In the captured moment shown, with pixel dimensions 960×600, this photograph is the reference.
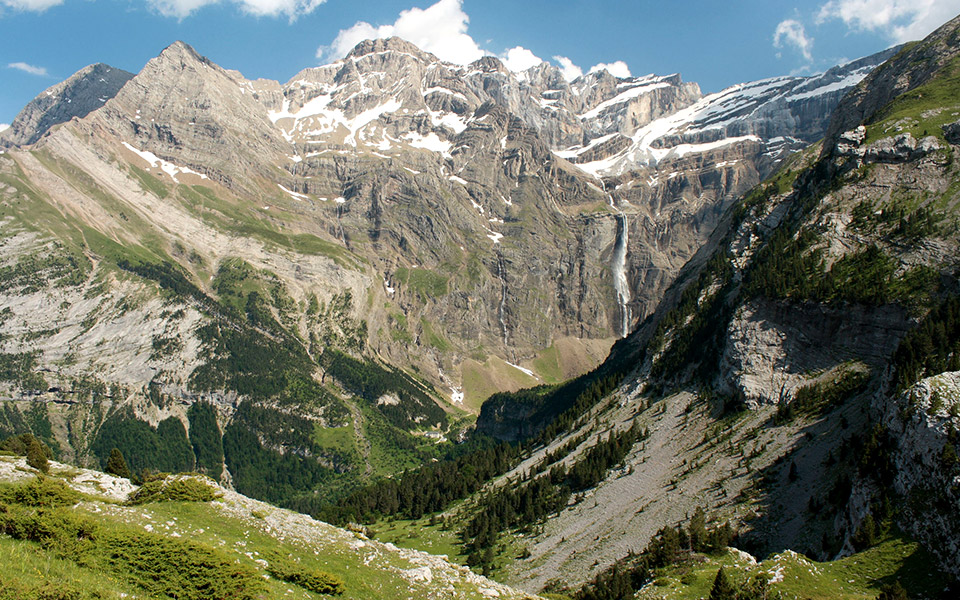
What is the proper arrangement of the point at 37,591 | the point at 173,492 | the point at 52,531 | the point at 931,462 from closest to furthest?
the point at 37,591 → the point at 52,531 → the point at 173,492 → the point at 931,462

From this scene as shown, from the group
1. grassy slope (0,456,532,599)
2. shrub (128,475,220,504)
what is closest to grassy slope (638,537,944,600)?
grassy slope (0,456,532,599)

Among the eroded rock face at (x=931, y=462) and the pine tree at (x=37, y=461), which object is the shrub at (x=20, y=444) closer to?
the pine tree at (x=37, y=461)

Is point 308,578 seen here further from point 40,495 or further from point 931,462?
point 931,462

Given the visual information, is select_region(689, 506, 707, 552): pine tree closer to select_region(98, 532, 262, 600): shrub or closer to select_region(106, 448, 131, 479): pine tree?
select_region(98, 532, 262, 600): shrub

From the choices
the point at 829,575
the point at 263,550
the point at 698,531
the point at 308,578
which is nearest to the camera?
the point at 308,578

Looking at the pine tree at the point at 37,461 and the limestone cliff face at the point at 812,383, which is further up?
the limestone cliff face at the point at 812,383

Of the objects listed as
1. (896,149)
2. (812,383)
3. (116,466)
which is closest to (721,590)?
(812,383)

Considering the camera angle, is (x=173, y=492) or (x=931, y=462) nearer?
(x=173, y=492)

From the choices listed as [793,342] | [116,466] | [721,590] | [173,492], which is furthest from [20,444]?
[793,342]

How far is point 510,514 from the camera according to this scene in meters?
Result: 89.0

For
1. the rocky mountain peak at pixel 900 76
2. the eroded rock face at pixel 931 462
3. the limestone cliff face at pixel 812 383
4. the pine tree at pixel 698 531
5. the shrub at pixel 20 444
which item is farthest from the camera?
the rocky mountain peak at pixel 900 76

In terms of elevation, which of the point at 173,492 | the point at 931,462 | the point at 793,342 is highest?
the point at 793,342

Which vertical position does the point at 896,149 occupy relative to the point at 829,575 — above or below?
above

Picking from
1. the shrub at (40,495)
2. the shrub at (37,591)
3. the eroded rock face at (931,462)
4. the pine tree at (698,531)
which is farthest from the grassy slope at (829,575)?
the shrub at (40,495)
